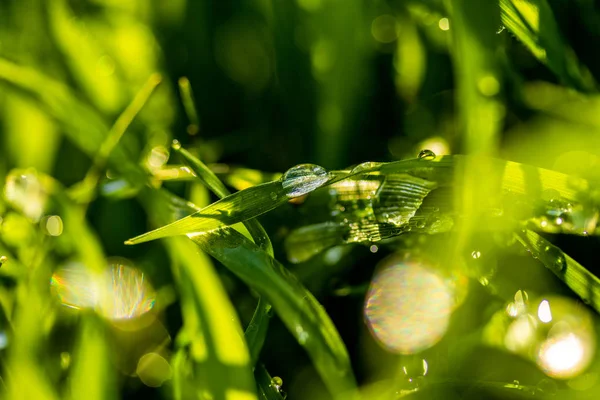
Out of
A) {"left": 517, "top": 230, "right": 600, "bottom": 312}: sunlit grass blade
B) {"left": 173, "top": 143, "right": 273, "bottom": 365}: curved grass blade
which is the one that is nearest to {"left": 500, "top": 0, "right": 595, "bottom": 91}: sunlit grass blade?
{"left": 517, "top": 230, "right": 600, "bottom": 312}: sunlit grass blade

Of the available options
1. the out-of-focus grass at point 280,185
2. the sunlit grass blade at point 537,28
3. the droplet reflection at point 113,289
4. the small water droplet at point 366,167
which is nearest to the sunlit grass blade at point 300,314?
the out-of-focus grass at point 280,185

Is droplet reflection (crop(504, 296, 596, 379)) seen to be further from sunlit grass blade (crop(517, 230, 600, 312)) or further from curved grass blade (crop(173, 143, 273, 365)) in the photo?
curved grass blade (crop(173, 143, 273, 365))

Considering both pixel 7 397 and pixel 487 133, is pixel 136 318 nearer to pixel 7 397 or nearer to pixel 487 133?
pixel 7 397

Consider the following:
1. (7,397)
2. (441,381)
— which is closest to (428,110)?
(441,381)

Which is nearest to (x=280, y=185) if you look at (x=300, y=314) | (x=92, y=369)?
(x=300, y=314)

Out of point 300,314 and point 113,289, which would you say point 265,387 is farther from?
point 113,289

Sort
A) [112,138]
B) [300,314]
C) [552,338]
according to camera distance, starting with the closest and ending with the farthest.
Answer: [300,314]
[552,338]
[112,138]

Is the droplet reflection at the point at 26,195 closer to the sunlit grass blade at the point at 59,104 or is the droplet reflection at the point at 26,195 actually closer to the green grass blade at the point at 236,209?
the sunlit grass blade at the point at 59,104
